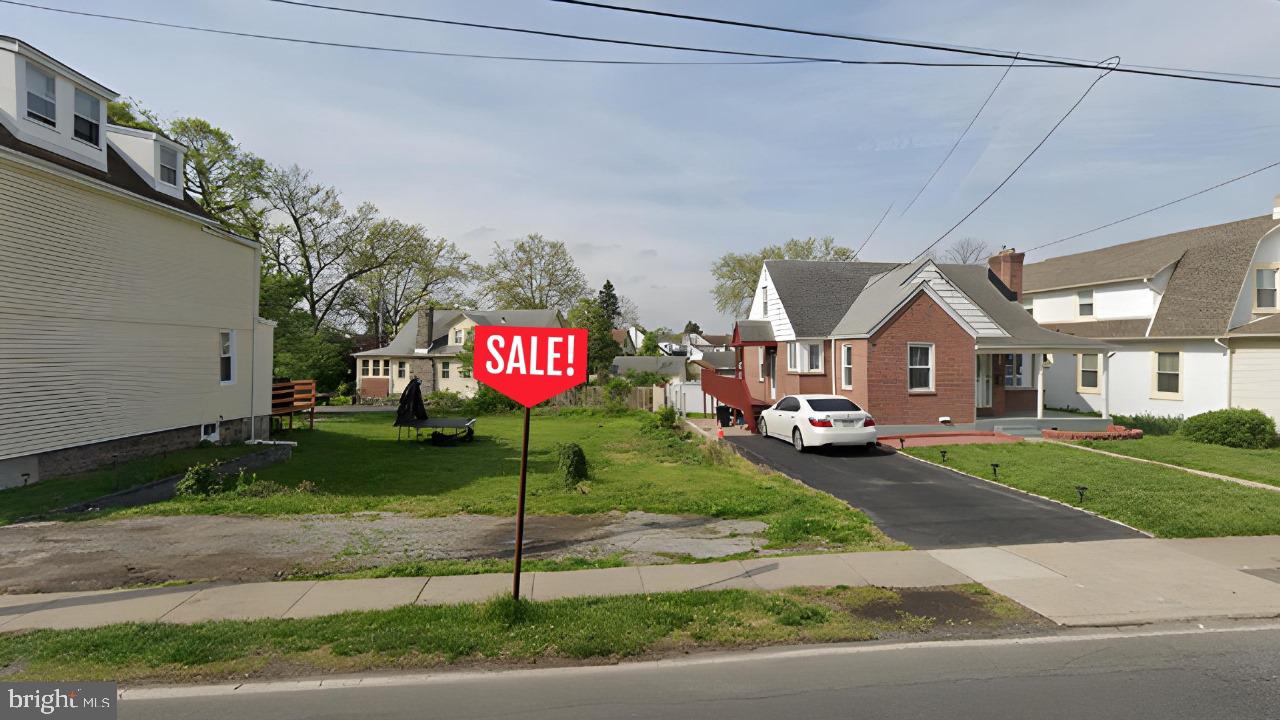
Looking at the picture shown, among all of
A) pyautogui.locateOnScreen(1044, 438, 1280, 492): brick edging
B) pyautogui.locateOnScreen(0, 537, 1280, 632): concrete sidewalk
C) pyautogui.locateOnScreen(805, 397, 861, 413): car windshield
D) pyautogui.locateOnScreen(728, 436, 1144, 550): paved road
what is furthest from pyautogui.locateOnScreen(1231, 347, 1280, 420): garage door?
pyautogui.locateOnScreen(0, 537, 1280, 632): concrete sidewalk

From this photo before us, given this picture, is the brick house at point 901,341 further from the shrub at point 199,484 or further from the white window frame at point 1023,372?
the shrub at point 199,484

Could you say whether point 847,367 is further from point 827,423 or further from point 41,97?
point 41,97

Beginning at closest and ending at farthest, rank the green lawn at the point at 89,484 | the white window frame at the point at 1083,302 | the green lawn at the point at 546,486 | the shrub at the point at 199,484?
the green lawn at the point at 89,484, the green lawn at the point at 546,486, the shrub at the point at 199,484, the white window frame at the point at 1083,302

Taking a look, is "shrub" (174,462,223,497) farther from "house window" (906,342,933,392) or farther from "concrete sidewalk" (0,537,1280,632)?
"house window" (906,342,933,392)

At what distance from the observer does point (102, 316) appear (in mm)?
14391

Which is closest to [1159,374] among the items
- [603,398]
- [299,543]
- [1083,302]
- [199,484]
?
[1083,302]

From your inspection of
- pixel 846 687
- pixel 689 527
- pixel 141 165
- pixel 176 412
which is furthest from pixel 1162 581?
pixel 141 165

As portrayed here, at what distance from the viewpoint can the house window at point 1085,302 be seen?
28125mm

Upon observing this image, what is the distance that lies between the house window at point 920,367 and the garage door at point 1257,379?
9537 millimetres

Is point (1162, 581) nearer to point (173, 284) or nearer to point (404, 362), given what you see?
point (173, 284)

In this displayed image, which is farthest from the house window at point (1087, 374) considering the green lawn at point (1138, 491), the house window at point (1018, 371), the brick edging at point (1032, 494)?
the brick edging at point (1032, 494)

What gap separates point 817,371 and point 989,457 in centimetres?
780

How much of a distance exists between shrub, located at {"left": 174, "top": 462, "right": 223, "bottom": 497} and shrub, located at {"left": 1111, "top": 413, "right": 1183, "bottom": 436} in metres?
26.3

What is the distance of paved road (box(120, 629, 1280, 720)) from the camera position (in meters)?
4.74
